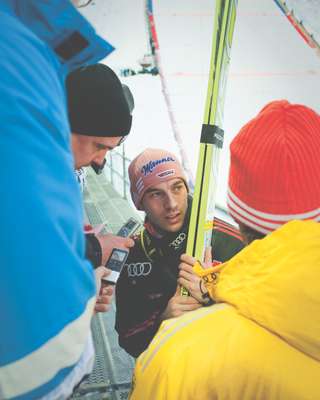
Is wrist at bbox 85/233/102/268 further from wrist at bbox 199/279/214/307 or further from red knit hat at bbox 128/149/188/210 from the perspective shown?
red knit hat at bbox 128/149/188/210

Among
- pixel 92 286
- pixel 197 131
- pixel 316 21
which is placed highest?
pixel 316 21

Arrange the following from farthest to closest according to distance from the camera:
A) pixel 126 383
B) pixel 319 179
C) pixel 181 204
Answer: pixel 126 383 → pixel 181 204 → pixel 319 179

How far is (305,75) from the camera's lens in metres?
8.24

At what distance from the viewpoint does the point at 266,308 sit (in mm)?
527

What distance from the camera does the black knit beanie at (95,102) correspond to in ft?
3.70

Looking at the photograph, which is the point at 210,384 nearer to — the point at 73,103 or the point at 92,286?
the point at 92,286

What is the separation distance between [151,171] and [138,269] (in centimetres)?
44

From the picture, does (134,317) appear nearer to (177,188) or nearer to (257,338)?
(177,188)

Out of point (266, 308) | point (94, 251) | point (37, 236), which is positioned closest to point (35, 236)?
point (37, 236)

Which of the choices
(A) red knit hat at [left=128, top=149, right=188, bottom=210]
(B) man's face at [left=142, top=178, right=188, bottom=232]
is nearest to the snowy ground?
(A) red knit hat at [left=128, top=149, right=188, bottom=210]

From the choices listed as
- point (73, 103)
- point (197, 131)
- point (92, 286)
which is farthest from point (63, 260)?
point (197, 131)

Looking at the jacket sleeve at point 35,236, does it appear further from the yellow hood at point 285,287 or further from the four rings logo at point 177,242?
the four rings logo at point 177,242

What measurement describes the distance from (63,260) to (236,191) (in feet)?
1.43

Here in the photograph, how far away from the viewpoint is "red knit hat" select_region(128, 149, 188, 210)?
1.58 meters
